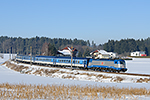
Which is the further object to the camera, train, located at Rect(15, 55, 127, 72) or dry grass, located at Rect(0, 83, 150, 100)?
train, located at Rect(15, 55, 127, 72)

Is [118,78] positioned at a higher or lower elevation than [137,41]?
lower

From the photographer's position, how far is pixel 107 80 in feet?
117

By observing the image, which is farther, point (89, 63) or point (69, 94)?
point (89, 63)

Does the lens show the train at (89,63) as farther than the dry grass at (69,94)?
Yes

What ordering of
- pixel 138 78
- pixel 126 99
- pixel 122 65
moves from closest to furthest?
pixel 126 99
pixel 138 78
pixel 122 65

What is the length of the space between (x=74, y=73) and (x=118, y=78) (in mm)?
11934

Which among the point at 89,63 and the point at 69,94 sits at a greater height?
the point at 89,63

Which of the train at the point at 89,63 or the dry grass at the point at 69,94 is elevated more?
the train at the point at 89,63

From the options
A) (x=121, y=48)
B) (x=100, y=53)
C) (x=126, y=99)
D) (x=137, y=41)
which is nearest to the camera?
(x=126, y=99)

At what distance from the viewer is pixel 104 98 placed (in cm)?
1638

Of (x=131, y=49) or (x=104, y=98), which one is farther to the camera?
(x=131, y=49)

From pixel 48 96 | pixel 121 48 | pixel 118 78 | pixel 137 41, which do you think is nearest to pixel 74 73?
pixel 118 78

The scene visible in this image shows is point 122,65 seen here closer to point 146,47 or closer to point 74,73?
point 74,73

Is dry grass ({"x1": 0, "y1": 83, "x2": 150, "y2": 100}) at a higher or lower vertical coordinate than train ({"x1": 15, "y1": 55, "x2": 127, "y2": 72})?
lower
